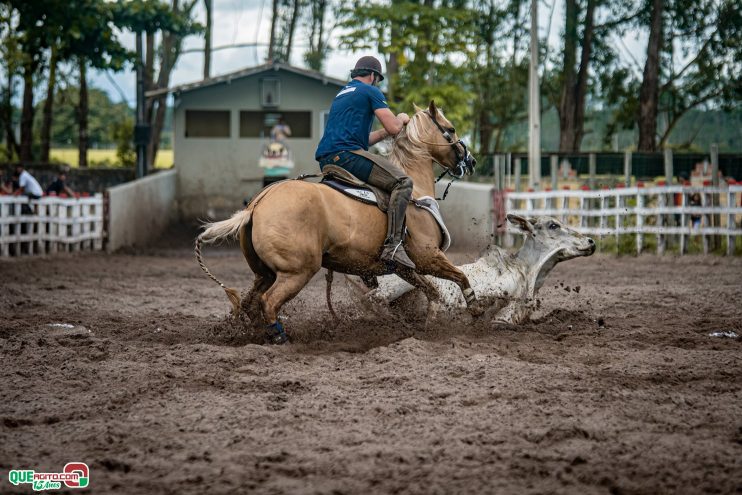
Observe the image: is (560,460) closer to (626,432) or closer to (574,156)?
(626,432)

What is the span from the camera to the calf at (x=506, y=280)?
28.9ft

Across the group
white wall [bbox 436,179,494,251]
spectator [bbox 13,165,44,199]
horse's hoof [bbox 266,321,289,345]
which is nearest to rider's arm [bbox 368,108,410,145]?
horse's hoof [bbox 266,321,289,345]

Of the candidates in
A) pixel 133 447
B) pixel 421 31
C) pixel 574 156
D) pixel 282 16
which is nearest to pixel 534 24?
pixel 574 156

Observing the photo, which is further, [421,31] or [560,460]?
[421,31]

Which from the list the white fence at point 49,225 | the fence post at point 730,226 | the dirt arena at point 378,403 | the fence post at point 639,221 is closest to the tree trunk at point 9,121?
the white fence at point 49,225

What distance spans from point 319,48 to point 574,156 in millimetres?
25674

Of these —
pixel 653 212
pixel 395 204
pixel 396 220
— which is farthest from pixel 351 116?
pixel 653 212

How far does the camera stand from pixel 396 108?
29.0 metres

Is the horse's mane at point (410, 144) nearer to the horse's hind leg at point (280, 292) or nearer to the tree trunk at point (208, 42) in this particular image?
the horse's hind leg at point (280, 292)

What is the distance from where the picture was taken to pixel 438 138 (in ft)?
28.1

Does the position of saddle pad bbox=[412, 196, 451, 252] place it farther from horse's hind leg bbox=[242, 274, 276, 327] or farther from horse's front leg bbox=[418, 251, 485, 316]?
horse's hind leg bbox=[242, 274, 276, 327]

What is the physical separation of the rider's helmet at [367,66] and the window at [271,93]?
73.1 ft

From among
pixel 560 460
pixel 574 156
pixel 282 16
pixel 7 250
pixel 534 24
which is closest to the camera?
pixel 560 460

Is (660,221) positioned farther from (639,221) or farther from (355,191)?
(355,191)
